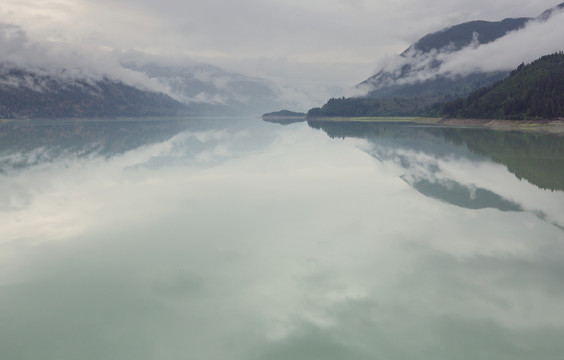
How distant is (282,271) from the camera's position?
571 inches

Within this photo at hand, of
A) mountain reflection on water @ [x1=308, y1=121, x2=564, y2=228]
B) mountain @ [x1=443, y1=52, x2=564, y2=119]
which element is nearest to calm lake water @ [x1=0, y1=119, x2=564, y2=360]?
mountain reflection on water @ [x1=308, y1=121, x2=564, y2=228]

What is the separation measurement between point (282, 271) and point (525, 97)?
142992 mm

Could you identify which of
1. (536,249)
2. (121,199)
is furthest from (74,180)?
(536,249)

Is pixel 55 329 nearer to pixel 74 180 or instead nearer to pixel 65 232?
pixel 65 232

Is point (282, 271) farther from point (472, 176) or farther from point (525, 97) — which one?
point (525, 97)

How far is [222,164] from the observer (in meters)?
44.1

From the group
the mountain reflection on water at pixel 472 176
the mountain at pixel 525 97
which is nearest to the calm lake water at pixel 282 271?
the mountain reflection on water at pixel 472 176

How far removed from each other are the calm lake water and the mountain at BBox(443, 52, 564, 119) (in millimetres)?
108895

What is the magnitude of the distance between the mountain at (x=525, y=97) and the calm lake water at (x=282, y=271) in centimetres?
10889

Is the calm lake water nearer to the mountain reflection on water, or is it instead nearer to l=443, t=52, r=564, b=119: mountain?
the mountain reflection on water

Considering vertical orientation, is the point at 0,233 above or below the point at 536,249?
above

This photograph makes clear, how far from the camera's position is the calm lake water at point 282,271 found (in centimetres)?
1005

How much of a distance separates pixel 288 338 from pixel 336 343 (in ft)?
4.14

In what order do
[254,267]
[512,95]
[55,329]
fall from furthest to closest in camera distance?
[512,95] → [254,267] → [55,329]
